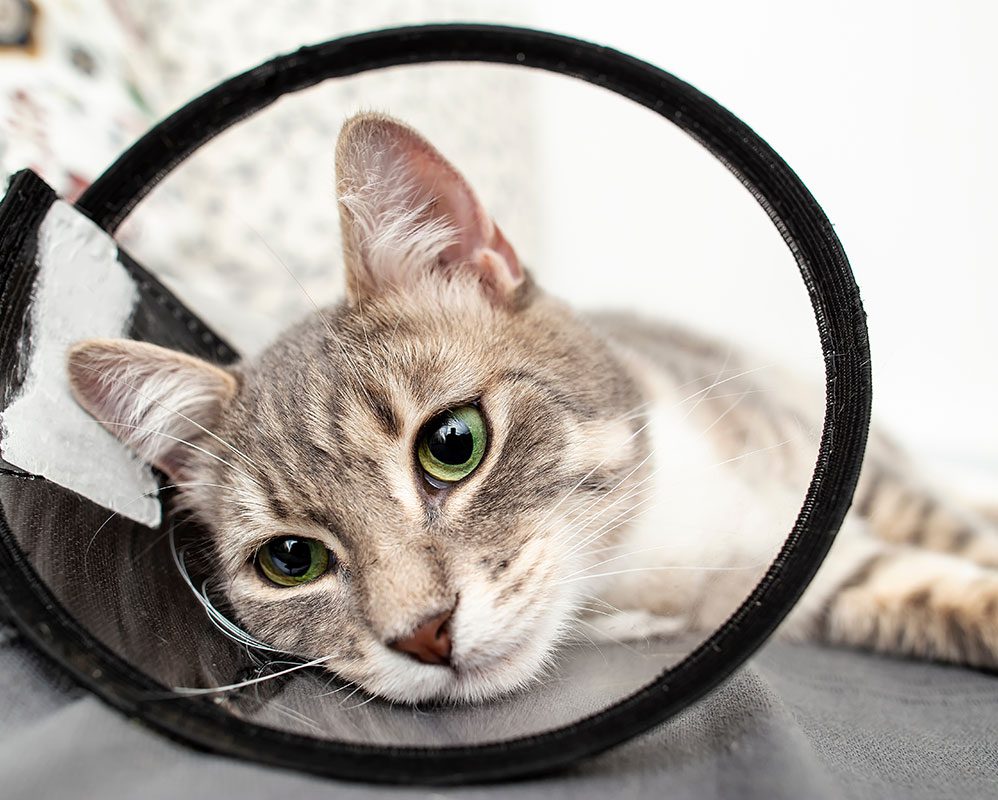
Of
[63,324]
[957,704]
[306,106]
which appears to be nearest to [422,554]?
[63,324]

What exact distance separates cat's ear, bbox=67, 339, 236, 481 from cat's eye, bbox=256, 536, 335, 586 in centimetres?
17

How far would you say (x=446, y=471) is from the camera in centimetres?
91

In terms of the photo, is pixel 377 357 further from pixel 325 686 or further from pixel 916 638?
pixel 916 638

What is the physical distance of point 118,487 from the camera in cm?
89

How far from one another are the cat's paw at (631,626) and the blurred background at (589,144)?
55 cm

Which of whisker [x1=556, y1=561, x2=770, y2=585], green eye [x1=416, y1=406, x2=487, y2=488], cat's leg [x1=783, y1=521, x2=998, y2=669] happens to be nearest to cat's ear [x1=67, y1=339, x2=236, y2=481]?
green eye [x1=416, y1=406, x2=487, y2=488]

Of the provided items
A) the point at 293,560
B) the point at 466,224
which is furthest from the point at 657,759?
the point at 466,224

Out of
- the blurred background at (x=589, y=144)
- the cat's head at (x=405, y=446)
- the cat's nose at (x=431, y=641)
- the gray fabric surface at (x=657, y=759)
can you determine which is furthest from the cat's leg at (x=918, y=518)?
the cat's nose at (x=431, y=641)

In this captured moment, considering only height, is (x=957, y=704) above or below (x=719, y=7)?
below

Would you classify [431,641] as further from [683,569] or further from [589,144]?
[589,144]

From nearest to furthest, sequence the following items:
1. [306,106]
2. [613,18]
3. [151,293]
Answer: [151,293] → [306,106] → [613,18]

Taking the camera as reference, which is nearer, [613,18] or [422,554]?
[422,554]

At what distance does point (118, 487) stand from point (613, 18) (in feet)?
5.73

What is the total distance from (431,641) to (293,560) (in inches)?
10.3
